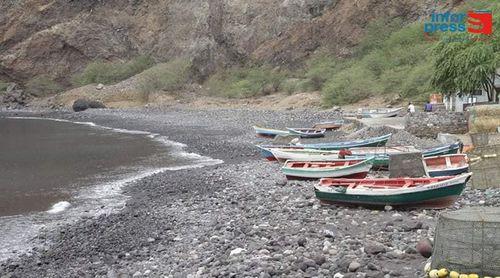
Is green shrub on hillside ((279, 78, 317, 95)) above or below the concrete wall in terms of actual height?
below

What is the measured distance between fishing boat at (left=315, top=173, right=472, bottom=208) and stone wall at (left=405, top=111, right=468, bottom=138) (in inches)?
540

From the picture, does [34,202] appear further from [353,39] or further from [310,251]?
[353,39]

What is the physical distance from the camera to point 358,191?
1323cm

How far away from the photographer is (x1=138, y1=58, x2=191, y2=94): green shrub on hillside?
225 ft

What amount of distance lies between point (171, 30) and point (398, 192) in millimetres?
75140

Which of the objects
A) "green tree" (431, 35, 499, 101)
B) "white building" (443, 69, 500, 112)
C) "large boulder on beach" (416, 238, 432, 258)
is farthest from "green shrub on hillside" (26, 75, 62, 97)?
"large boulder on beach" (416, 238, 432, 258)

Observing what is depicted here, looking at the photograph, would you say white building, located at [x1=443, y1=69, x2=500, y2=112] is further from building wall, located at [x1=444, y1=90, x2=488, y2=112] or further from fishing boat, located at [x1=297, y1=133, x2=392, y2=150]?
fishing boat, located at [x1=297, y1=133, x2=392, y2=150]

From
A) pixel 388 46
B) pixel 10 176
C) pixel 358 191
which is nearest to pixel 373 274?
pixel 358 191

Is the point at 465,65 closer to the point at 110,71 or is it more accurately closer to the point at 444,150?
the point at 444,150

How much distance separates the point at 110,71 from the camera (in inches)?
3110

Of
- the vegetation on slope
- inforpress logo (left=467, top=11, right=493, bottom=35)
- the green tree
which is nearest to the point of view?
the green tree

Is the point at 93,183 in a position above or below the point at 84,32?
below

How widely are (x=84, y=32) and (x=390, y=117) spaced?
63305 mm

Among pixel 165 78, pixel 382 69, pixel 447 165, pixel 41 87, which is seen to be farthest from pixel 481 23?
pixel 41 87
